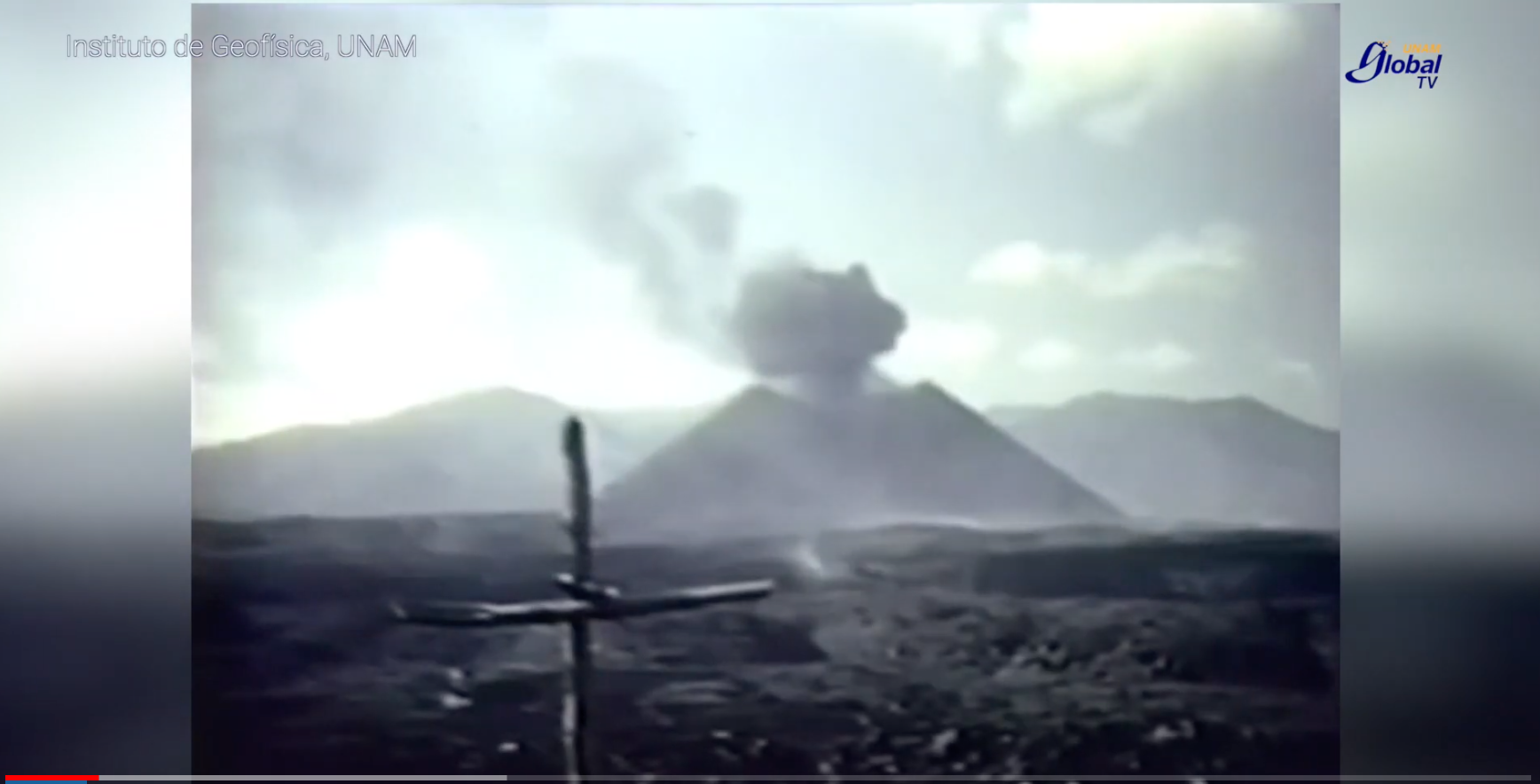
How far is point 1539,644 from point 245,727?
2.14 metres

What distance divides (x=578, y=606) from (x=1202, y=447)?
1075 mm

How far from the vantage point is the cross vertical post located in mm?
1683

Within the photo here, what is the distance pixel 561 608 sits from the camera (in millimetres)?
1691

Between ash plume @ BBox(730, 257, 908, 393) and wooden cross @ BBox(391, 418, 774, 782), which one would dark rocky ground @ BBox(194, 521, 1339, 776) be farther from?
ash plume @ BBox(730, 257, 908, 393)

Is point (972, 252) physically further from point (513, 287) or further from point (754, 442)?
point (513, 287)

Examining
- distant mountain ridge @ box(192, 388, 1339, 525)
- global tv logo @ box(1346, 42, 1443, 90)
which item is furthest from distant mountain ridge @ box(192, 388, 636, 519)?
global tv logo @ box(1346, 42, 1443, 90)

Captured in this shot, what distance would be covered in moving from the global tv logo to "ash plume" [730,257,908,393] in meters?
0.88

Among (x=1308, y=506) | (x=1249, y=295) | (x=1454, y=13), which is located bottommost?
(x=1308, y=506)

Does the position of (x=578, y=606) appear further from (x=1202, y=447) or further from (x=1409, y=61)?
(x=1409, y=61)

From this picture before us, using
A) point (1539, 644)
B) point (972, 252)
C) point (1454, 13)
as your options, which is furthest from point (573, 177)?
point (1539, 644)

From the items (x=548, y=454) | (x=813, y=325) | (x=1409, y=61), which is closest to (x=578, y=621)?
(x=548, y=454)

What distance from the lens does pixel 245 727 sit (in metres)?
1.69

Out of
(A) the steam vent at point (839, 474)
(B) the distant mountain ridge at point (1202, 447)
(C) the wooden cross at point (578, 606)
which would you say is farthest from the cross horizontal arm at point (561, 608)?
(B) the distant mountain ridge at point (1202, 447)

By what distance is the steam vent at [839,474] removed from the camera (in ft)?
5.53
